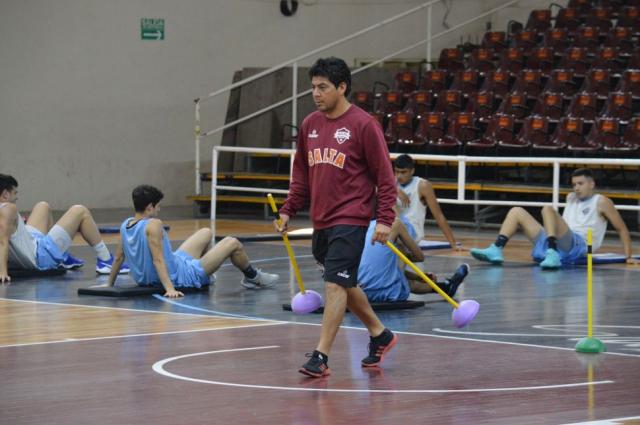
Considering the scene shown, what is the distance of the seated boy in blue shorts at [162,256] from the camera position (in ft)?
35.8

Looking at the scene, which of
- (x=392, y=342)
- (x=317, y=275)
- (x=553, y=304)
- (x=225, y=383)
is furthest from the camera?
(x=317, y=275)

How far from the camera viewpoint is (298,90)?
21.8 meters

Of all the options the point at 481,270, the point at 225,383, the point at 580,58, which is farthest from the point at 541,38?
the point at 225,383

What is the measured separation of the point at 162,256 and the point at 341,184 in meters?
3.78

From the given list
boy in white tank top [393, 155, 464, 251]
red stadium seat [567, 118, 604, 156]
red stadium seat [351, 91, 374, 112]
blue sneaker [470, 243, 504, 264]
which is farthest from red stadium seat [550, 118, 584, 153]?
blue sneaker [470, 243, 504, 264]

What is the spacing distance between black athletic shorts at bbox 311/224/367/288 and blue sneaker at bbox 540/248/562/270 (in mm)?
6035

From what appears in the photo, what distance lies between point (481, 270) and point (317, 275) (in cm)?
170

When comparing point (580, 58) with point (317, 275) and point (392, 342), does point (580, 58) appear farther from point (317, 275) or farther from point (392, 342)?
point (392, 342)

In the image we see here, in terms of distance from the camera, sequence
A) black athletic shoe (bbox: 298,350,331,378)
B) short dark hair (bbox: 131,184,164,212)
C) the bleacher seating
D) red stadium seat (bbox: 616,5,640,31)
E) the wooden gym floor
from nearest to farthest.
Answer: the wooden gym floor, black athletic shoe (bbox: 298,350,331,378), short dark hair (bbox: 131,184,164,212), the bleacher seating, red stadium seat (bbox: 616,5,640,31)

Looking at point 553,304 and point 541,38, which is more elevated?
point 541,38

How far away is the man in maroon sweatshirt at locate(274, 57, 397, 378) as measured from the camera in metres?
7.43

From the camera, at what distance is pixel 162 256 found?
36.0 ft

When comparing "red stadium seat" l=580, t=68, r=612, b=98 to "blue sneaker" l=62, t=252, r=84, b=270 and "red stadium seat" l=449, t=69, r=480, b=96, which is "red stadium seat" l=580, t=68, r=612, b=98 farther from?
"blue sneaker" l=62, t=252, r=84, b=270

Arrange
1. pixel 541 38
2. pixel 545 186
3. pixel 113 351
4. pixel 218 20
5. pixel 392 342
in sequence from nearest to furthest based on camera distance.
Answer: pixel 392 342 → pixel 113 351 → pixel 545 186 → pixel 541 38 → pixel 218 20
